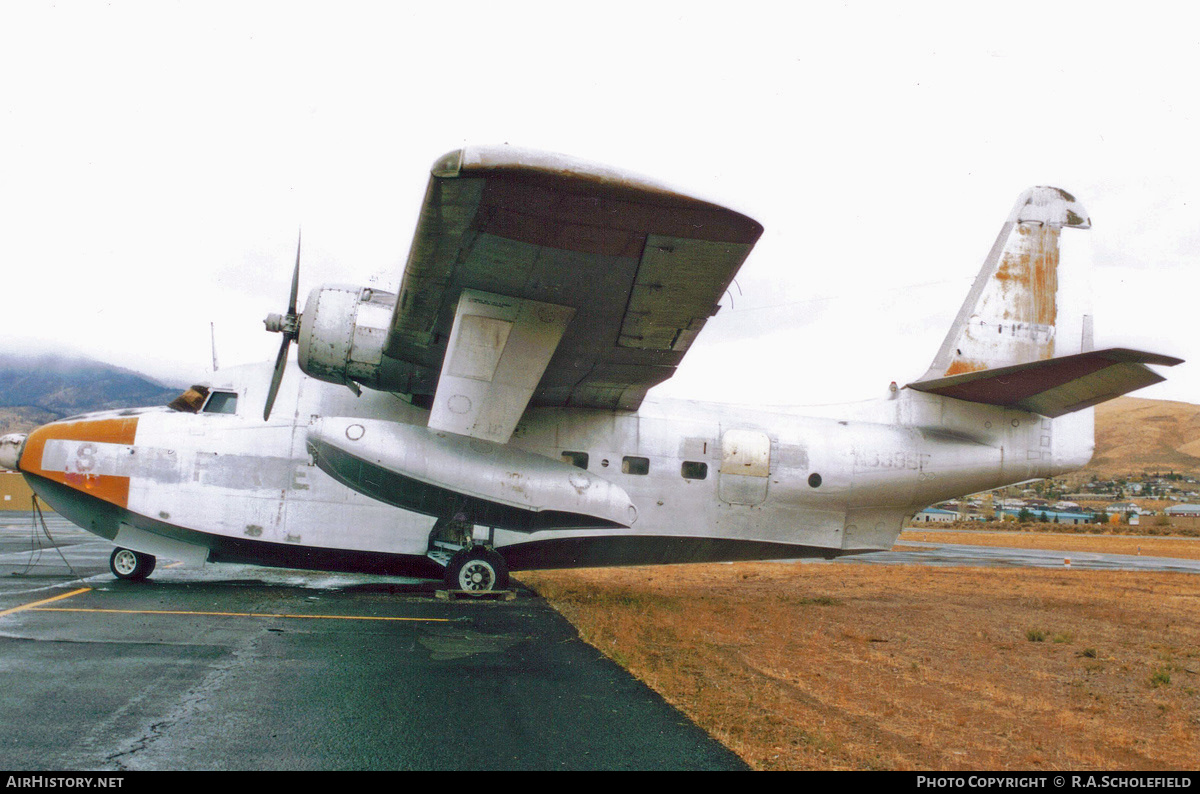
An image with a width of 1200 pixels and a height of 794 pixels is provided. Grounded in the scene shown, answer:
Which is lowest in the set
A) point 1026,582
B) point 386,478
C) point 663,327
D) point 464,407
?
point 1026,582

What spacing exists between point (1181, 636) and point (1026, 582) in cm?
616

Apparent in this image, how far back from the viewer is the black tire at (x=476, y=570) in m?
9.70

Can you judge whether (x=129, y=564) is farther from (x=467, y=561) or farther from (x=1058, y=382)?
(x=1058, y=382)

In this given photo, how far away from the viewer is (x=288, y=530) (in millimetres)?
10133

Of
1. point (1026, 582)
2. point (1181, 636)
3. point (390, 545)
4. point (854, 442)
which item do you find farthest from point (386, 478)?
point (1026, 582)

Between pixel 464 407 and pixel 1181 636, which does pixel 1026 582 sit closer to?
pixel 1181 636

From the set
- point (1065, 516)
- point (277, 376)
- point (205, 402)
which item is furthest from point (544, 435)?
point (1065, 516)

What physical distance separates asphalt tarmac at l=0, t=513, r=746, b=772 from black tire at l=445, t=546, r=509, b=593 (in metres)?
0.88

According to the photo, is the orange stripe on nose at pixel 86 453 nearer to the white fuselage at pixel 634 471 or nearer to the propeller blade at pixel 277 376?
the white fuselage at pixel 634 471

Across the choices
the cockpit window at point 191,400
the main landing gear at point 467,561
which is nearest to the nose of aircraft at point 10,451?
the cockpit window at point 191,400

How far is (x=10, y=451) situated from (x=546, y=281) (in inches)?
332

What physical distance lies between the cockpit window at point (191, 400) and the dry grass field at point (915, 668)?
19.1 ft

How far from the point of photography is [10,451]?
1034cm

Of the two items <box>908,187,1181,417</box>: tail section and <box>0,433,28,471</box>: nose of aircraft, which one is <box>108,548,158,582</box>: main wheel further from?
<box>908,187,1181,417</box>: tail section
